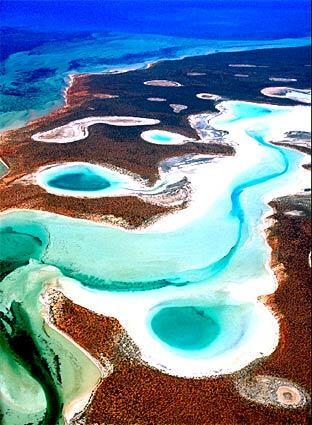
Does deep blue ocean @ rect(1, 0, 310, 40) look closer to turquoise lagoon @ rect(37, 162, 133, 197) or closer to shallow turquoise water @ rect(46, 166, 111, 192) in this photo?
turquoise lagoon @ rect(37, 162, 133, 197)

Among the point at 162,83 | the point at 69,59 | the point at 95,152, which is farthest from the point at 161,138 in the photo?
the point at 69,59

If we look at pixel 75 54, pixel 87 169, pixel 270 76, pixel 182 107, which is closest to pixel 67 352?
pixel 87 169

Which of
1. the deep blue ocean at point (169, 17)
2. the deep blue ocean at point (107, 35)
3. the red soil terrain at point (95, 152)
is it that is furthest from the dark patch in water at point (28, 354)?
the deep blue ocean at point (169, 17)

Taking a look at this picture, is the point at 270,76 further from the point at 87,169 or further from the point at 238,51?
the point at 87,169

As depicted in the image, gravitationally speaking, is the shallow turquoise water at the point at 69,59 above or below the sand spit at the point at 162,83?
above

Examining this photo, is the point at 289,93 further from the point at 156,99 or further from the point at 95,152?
the point at 95,152

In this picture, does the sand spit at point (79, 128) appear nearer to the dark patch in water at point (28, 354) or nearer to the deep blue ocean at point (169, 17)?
the dark patch in water at point (28, 354)


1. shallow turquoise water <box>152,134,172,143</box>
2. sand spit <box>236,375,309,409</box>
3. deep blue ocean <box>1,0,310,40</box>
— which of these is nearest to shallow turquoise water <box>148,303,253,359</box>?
sand spit <box>236,375,309,409</box>
